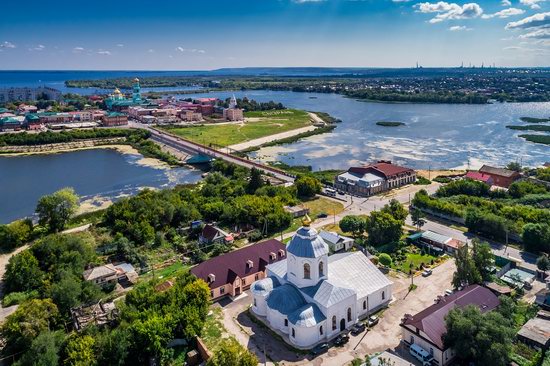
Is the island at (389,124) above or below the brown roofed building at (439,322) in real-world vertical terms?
above

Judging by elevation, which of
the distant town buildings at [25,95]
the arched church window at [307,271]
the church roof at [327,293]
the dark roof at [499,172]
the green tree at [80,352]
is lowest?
the green tree at [80,352]

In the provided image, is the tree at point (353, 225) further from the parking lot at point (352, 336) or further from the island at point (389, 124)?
the island at point (389, 124)

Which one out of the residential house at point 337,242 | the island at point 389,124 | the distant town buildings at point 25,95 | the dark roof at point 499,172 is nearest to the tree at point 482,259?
the residential house at point 337,242

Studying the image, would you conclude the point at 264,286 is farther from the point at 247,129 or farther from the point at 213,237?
the point at 247,129

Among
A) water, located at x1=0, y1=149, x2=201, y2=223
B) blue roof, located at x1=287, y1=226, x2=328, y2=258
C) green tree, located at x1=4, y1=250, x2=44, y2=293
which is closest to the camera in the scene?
blue roof, located at x1=287, y1=226, x2=328, y2=258

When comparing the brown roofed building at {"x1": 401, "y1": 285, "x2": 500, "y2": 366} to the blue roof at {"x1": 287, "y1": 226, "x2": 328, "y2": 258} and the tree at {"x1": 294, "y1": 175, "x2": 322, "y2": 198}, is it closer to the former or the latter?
the blue roof at {"x1": 287, "y1": 226, "x2": 328, "y2": 258}

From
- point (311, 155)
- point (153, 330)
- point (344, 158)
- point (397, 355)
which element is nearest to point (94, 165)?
point (311, 155)

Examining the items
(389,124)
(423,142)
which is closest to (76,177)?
(423,142)

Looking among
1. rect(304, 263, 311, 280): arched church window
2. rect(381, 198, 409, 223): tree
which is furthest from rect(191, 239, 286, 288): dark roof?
rect(381, 198, 409, 223): tree
